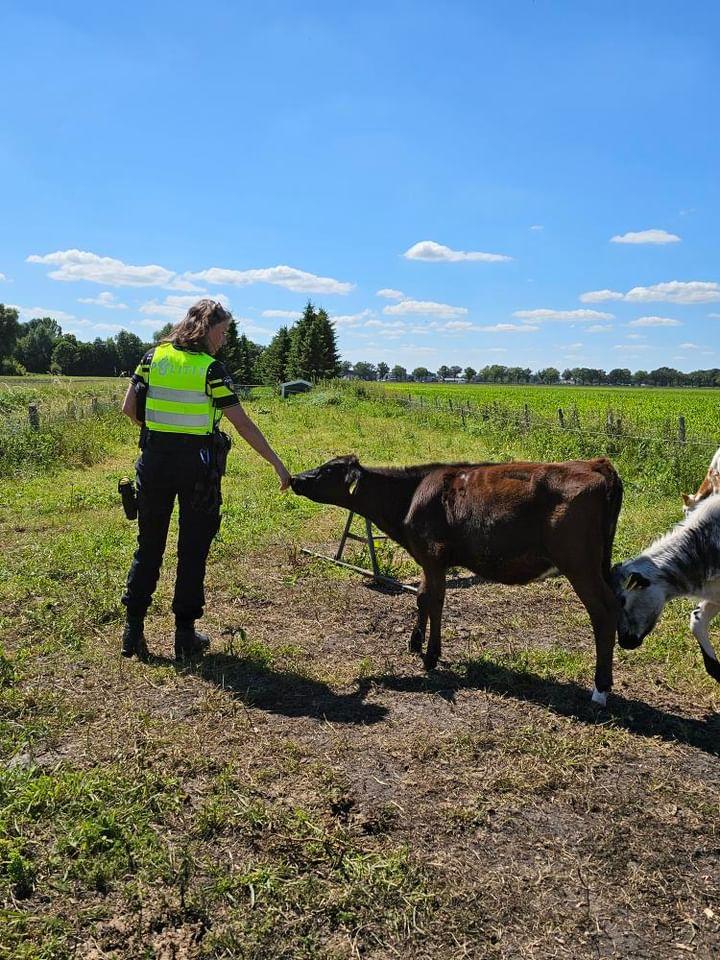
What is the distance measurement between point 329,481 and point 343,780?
9.93ft

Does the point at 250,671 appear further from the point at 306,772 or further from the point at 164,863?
the point at 164,863

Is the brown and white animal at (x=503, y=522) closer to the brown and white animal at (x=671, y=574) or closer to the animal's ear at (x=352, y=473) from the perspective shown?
the animal's ear at (x=352, y=473)

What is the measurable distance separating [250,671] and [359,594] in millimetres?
2042

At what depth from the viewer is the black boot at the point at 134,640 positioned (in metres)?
5.34

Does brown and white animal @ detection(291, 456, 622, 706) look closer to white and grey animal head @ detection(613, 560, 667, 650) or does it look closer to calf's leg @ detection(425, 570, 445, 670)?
calf's leg @ detection(425, 570, 445, 670)

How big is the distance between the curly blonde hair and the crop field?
2.48 metres

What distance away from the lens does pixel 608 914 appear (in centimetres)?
287

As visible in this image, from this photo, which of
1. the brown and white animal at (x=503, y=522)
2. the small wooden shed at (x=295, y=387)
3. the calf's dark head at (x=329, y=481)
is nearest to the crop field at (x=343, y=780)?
the brown and white animal at (x=503, y=522)

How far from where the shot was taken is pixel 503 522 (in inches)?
203

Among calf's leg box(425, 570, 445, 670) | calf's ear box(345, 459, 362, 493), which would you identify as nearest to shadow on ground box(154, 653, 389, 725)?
calf's leg box(425, 570, 445, 670)

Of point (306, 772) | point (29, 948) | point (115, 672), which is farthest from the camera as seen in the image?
point (115, 672)

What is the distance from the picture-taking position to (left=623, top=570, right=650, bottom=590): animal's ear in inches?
198

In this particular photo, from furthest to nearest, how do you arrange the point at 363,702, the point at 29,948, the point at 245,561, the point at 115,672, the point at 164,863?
the point at 245,561 < the point at 115,672 < the point at 363,702 < the point at 164,863 < the point at 29,948

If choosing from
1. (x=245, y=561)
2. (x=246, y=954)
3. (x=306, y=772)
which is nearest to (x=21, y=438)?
(x=245, y=561)
